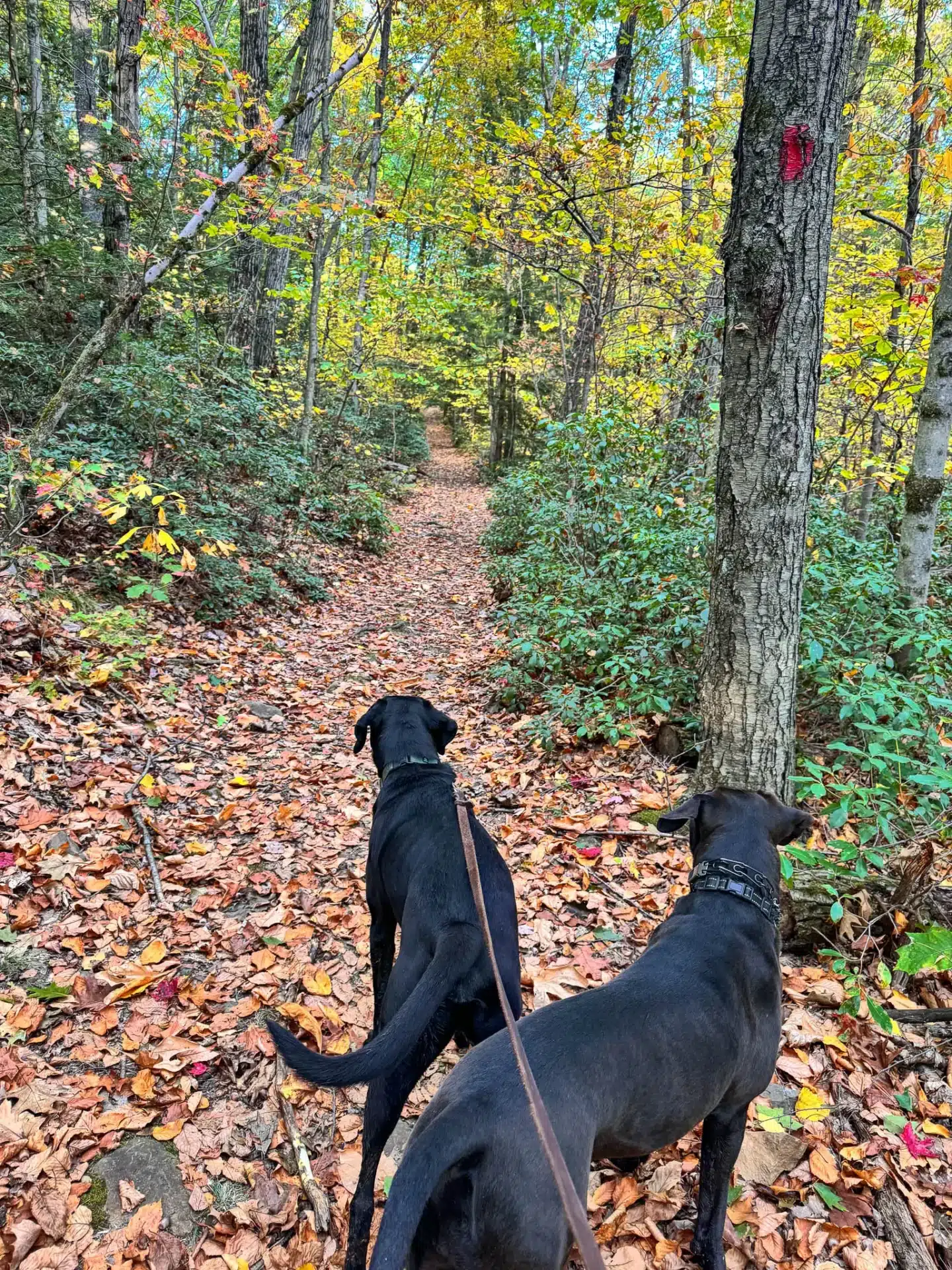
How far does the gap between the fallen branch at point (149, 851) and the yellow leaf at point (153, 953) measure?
331mm

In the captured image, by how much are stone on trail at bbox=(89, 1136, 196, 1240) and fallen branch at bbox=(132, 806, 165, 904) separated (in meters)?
1.41

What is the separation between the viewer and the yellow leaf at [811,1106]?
8.11 feet

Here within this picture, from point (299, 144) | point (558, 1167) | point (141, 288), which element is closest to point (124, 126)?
point (141, 288)

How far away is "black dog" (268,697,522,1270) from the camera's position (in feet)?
6.20

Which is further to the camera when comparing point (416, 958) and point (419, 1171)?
point (416, 958)

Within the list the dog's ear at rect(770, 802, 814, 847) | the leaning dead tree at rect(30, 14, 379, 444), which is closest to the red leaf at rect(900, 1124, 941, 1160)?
the dog's ear at rect(770, 802, 814, 847)

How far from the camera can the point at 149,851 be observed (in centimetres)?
403

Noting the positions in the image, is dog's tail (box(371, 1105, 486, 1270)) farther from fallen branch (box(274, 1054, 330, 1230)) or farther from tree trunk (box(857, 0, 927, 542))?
tree trunk (box(857, 0, 927, 542))

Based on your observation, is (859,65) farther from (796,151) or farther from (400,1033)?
(400,1033)

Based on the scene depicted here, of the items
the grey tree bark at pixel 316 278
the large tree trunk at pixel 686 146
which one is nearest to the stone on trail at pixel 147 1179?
the large tree trunk at pixel 686 146

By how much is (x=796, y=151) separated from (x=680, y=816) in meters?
2.82

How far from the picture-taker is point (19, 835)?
3793 mm

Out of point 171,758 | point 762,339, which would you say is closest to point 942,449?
point 762,339

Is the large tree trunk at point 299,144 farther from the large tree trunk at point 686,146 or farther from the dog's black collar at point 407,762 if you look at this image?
the dog's black collar at point 407,762
